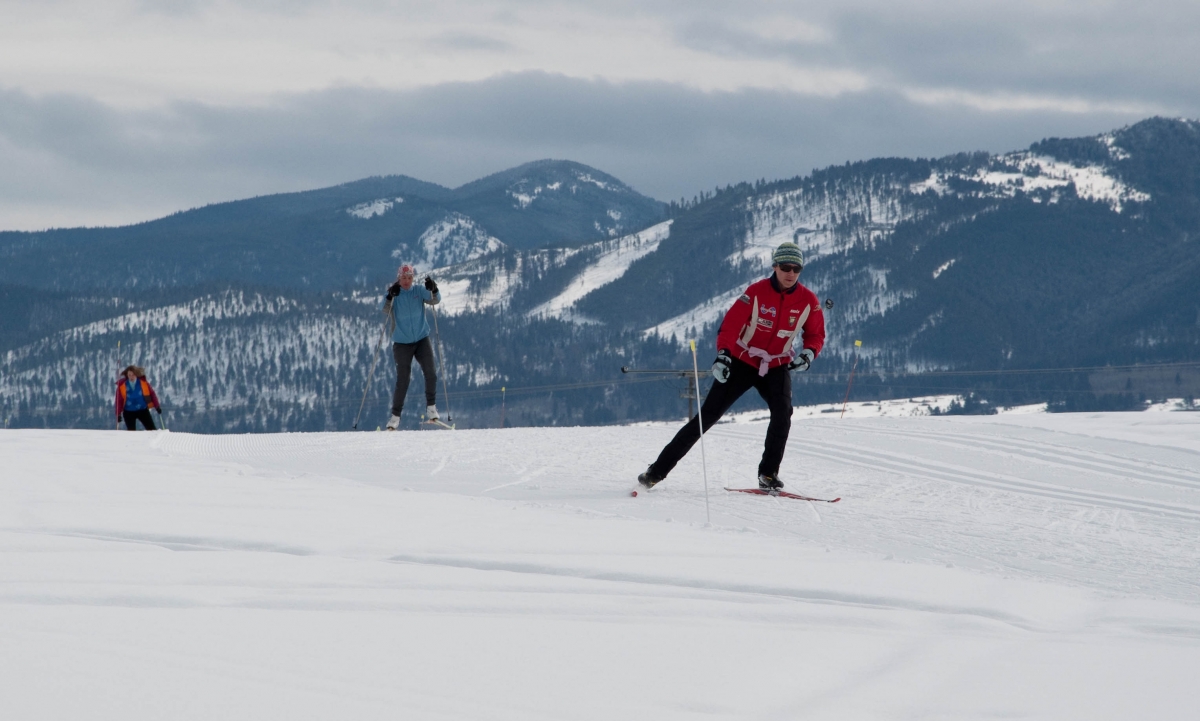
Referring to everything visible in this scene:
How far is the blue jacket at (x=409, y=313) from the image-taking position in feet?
41.9

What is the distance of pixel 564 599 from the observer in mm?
3668

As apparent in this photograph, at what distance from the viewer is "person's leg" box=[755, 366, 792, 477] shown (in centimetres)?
721

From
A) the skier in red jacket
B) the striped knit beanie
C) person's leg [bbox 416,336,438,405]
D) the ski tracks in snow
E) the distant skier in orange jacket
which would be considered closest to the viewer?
the ski tracks in snow

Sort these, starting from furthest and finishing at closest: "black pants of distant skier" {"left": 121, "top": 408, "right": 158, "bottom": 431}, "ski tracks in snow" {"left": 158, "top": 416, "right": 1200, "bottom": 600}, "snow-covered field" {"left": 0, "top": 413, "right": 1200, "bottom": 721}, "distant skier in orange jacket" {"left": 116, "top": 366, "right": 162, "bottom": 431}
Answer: "black pants of distant skier" {"left": 121, "top": 408, "right": 158, "bottom": 431}
"distant skier in orange jacket" {"left": 116, "top": 366, "right": 162, "bottom": 431}
"ski tracks in snow" {"left": 158, "top": 416, "right": 1200, "bottom": 600}
"snow-covered field" {"left": 0, "top": 413, "right": 1200, "bottom": 721}

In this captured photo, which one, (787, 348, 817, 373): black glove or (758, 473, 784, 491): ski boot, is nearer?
(787, 348, 817, 373): black glove

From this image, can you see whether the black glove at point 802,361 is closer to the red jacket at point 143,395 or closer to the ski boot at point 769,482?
the ski boot at point 769,482

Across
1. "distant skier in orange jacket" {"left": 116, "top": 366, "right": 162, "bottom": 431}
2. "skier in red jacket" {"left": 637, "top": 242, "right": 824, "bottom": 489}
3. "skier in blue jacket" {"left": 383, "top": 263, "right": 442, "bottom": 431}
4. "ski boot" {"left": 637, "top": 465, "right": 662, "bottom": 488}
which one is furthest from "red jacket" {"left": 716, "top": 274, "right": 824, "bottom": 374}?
"distant skier in orange jacket" {"left": 116, "top": 366, "right": 162, "bottom": 431}

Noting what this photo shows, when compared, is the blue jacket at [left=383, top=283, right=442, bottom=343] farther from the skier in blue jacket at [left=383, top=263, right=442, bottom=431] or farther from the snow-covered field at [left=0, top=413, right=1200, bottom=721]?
the snow-covered field at [left=0, top=413, right=1200, bottom=721]

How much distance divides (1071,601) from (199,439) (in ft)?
27.6

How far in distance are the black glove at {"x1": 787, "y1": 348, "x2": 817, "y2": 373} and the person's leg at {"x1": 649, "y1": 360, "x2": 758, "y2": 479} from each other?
254 mm

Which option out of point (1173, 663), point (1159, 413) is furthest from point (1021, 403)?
point (1173, 663)

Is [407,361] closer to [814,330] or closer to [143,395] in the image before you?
[143,395]

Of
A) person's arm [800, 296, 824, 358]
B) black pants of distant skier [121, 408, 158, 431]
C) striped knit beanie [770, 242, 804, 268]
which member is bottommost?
black pants of distant skier [121, 408, 158, 431]

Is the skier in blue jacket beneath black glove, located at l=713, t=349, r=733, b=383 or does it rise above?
above
